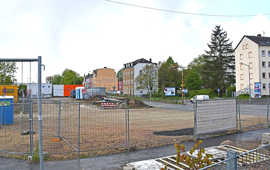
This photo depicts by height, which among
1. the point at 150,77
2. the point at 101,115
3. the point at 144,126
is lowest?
the point at 144,126

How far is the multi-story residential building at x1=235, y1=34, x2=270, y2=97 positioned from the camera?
57406 millimetres

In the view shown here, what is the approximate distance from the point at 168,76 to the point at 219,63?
1454cm

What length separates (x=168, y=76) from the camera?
232ft

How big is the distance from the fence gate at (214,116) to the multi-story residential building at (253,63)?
4795 cm

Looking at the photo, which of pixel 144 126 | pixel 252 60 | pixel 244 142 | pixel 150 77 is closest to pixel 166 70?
pixel 150 77

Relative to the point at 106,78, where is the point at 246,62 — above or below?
above

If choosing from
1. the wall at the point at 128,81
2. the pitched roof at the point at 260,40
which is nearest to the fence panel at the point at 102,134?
the pitched roof at the point at 260,40

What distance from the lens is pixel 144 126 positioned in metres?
14.1

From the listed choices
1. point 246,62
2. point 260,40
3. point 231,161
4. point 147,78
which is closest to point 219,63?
point 246,62

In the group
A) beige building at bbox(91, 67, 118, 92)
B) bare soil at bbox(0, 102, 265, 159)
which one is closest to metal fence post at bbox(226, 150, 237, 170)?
bare soil at bbox(0, 102, 265, 159)

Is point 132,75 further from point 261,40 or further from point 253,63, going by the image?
point 261,40

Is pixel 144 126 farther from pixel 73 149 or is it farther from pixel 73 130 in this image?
pixel 73 149

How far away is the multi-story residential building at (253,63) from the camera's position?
57406 millimetres

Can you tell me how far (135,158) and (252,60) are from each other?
60505 mm
